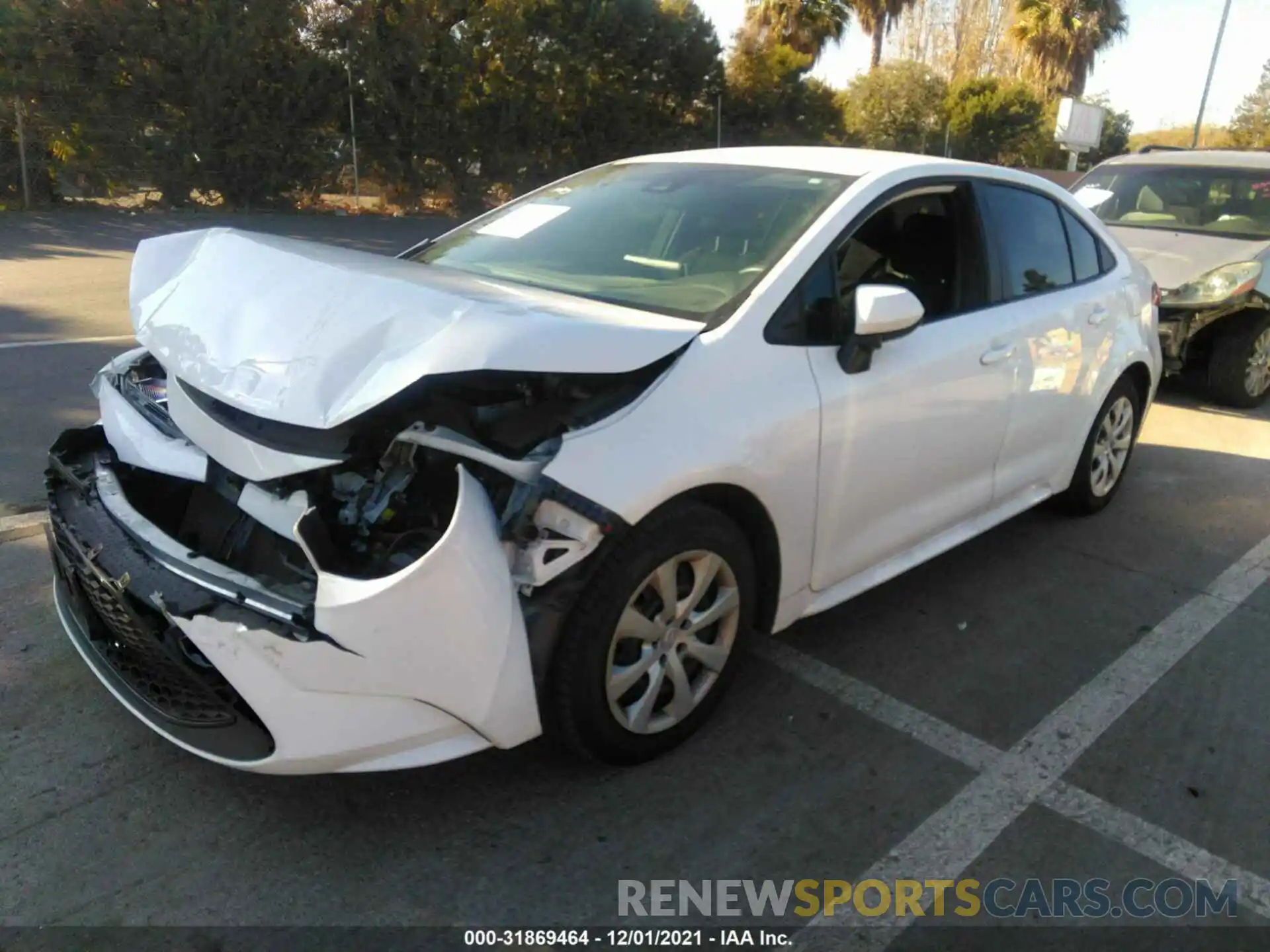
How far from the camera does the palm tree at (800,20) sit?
98.8 ft

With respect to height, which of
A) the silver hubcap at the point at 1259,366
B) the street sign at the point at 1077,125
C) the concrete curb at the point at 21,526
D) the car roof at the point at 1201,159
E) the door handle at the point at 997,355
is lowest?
the concrete curb at the point at 21,526

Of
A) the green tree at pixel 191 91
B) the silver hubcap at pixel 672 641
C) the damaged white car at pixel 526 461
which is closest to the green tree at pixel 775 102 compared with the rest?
the green tree at pixel 191 91

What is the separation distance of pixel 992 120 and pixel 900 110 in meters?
2.73

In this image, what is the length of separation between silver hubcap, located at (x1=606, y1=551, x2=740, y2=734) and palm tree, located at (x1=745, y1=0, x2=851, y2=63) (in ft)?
98.3

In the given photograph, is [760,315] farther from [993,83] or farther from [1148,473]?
[993,83]

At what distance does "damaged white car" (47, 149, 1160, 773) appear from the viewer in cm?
239

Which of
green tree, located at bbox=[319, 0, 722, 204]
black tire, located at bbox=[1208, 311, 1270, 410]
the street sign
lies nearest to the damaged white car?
black tire, located at bbox=[1208, 311, 1270, 410]

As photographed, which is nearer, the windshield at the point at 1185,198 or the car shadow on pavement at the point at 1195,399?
the car shadow on pavement at the point at 1195,399

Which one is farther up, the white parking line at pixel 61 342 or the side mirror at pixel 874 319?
the side mirror at pixel 874 319

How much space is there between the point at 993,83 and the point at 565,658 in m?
33.8

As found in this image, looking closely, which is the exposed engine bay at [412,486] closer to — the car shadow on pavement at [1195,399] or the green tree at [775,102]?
the car shadow on pavement at [1195,399]

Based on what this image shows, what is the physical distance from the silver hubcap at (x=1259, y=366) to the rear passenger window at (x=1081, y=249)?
341 centimetres

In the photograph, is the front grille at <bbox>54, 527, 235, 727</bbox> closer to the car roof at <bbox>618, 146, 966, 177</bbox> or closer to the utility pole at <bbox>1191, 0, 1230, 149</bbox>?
the car roof at <bbox>618, 146, 966, 177</bbox>

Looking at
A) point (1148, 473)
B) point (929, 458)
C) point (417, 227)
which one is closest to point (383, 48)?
point (417, 227)
